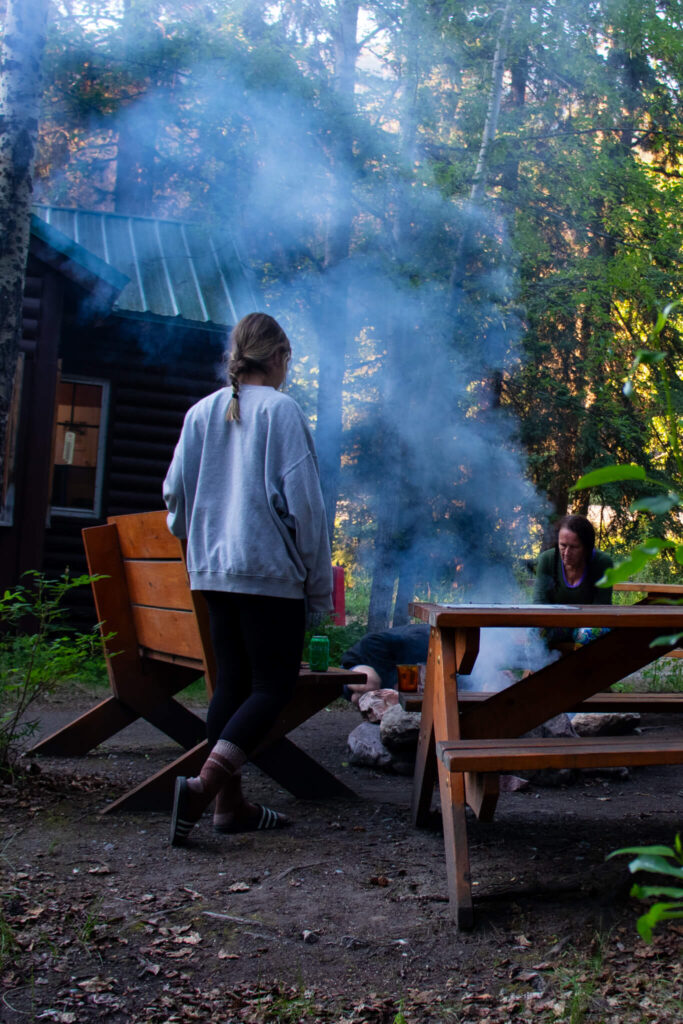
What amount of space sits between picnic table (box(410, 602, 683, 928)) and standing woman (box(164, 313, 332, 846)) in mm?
452

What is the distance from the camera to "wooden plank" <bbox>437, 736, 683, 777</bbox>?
2279 millimetres

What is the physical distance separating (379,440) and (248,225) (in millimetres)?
3282

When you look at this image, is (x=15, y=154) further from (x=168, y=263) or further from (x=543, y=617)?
(x=543, y=617)

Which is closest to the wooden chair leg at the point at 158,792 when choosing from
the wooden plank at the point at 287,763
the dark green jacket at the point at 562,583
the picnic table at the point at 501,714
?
the wooden plank at the point at 287,763

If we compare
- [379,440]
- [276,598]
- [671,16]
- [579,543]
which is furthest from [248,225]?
[276,598]

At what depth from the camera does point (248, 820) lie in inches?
122

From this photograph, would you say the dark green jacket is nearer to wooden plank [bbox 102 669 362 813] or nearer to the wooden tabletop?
wooden plank [bbox 102 669 362 813]

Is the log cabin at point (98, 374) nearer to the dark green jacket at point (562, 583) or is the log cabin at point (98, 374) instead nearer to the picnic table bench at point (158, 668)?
the picnic table bench at point (158, 668)

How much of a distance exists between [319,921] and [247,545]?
1.11 metres

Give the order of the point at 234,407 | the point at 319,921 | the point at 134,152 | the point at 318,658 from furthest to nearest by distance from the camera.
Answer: the point at 134,152, the point at 318,658, the point at 234,407, the point at 319,921

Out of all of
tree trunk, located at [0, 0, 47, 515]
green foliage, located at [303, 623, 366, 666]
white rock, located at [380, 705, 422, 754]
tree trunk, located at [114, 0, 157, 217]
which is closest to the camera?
white rock, located at [380, 705, 422, 754]

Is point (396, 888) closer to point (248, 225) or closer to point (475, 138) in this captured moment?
point (248, 225)

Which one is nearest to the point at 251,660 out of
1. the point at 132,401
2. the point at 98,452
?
the point at 98,452

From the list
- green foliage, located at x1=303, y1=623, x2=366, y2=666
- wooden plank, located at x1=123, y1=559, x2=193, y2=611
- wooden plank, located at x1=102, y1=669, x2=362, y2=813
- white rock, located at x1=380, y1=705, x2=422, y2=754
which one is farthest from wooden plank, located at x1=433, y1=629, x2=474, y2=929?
green foliage, located at x1=303, y1=623, x2=366, y2=666
